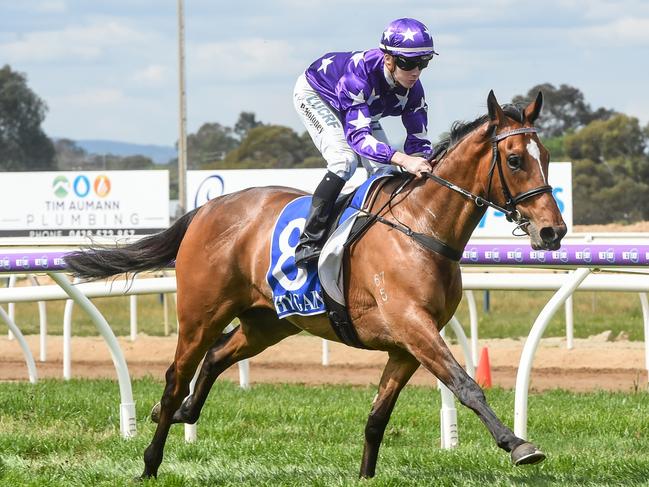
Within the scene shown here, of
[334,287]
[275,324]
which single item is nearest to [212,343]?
[275,324]

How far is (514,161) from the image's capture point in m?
4.82

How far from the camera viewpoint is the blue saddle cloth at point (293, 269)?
5355 millimetres

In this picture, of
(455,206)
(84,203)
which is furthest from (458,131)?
(84,203)

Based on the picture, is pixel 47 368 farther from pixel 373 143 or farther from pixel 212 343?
pixel 373 143

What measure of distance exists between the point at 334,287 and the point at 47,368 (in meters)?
6.60

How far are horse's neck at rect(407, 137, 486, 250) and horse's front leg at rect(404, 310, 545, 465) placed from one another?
1.27 ft

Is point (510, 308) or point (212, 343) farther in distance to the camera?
point (510, 308)

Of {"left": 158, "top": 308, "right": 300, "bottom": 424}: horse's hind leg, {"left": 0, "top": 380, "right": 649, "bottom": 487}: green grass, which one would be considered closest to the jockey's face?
{"left": 158, "top": 308, "right": 300, "bottom": 424}: horse's hind leg

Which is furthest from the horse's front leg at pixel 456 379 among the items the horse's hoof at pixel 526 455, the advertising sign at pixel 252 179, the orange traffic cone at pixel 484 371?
the advertising sign at pixel 252 179

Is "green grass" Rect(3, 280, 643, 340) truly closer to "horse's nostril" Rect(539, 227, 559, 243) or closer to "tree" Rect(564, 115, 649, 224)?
"horse's nostril" Rect(539, 227, 559, 243)

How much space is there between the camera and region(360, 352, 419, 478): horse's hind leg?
534 cm

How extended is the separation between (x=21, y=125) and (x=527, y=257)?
4860 cm

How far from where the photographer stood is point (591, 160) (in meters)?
39.3

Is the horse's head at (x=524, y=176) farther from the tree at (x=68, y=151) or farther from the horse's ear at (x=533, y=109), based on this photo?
the tree at (x=68, y=151)
